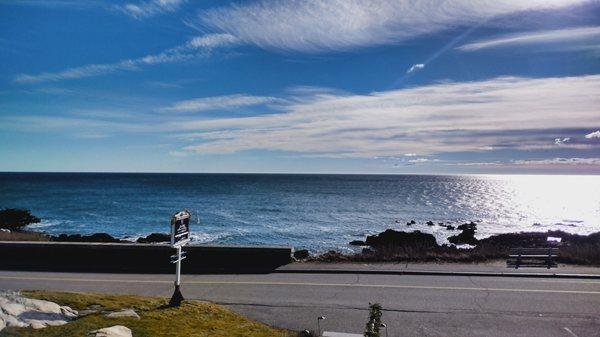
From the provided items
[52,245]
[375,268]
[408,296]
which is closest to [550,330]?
[408,296]

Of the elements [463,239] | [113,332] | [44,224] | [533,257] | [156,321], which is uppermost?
[533,257]

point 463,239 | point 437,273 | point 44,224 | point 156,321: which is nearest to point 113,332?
point 156,321

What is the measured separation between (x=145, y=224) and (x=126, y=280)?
5179 cm

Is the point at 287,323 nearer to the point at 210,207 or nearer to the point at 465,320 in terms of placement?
the point at 465,320

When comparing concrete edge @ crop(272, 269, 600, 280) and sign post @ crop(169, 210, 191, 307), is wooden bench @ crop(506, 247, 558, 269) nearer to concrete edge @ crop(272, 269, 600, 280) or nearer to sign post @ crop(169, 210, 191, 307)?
concrete edge @ crop(272, 269, 600, 280)

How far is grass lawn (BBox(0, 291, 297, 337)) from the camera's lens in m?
7.87

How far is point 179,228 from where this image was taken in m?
11.0

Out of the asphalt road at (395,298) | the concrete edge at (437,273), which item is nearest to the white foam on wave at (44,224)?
the asphalt road at (395,298)

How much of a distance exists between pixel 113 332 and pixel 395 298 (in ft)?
24.4

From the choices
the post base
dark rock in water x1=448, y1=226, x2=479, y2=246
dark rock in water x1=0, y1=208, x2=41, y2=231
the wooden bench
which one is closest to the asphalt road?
the post base

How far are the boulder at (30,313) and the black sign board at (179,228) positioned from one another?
8.15 feet

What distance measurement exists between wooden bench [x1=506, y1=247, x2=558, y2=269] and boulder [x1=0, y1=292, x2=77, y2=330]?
14.3 m

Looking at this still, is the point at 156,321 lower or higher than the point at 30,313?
lower

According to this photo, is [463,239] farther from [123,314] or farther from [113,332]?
[113,332]
